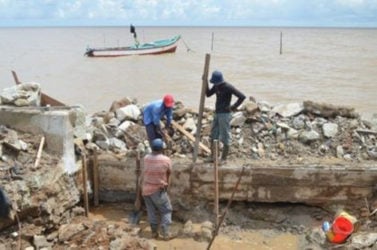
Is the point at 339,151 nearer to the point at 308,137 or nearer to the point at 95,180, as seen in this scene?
the point at 308,137

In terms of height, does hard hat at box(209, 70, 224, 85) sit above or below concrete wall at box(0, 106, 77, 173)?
above

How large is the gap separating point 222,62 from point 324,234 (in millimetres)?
29998

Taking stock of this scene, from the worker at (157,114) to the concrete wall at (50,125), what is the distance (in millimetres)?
1349

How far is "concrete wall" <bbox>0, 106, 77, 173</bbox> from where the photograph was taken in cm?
795

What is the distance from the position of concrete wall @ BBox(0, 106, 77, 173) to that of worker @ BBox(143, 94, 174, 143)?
4.43ft

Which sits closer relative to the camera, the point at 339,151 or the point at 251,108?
the point at 339,151

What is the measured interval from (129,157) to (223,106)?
1.96 m

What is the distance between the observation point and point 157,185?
7.23 metres

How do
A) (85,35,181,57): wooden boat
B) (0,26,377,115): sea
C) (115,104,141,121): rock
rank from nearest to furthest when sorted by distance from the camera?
(115,104,141,121): rock
(0,26,377,115): sea
(85,35,181,57): wooden boat

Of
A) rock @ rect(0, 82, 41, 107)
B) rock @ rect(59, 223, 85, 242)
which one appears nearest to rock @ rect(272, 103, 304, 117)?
rock @ rect(59, 223, 85, 242)

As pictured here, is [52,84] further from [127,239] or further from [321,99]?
[127,239]

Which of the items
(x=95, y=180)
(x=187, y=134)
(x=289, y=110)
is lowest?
(x=95, y=180)

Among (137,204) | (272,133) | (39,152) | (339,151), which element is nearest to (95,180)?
(137,204)

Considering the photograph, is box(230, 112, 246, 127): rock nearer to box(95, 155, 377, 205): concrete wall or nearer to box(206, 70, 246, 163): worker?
box(206, 70, 246, 163): worker
